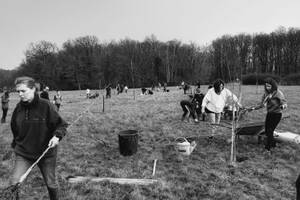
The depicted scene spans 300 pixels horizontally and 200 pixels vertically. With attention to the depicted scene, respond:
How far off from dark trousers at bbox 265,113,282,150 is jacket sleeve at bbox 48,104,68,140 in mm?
4676

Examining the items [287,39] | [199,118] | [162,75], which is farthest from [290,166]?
[287,39]

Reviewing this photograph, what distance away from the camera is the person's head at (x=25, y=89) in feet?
7.41

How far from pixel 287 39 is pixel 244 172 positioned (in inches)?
2010

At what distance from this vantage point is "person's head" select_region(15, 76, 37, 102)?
7.41 ft

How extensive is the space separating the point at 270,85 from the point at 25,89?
16.5 ft

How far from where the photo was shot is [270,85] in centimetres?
475

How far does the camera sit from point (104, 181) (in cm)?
380

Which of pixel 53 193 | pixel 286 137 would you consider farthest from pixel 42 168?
pixel 286 137

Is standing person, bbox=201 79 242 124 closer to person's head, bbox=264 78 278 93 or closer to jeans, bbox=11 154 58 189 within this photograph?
person's head, bbox=264 78 278 93

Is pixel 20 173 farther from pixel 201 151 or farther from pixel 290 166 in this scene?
pixel 290 166

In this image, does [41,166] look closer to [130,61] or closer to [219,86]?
[219,86]

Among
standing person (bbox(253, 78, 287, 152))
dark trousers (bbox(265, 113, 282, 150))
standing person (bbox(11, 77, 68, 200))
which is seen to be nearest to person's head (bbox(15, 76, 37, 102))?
standing person (bbox(11, 77, 68, 200))

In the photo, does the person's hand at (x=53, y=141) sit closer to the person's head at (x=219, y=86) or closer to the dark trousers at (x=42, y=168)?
the dark trousers at (x=42, y=168)

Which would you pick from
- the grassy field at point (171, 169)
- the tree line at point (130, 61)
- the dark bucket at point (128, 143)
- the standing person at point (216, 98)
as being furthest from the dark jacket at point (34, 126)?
the tree line at point (130, 61)
